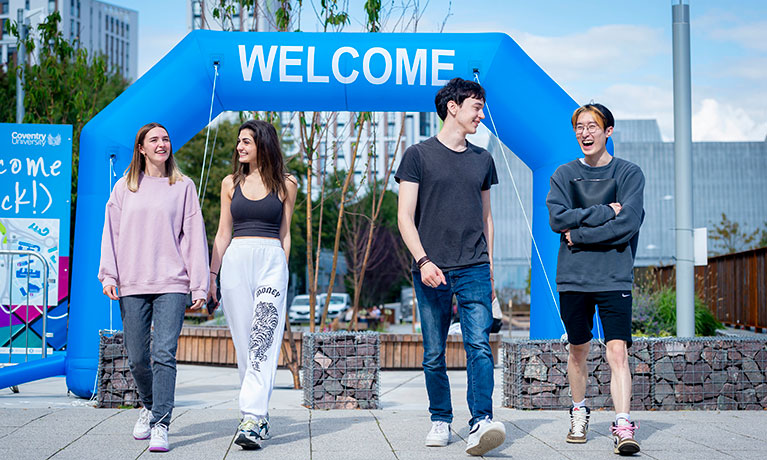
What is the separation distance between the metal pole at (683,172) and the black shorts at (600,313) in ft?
11.6

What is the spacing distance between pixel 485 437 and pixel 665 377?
2.87 m

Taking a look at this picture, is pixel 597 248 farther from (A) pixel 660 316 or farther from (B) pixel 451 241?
(A) pixel 660 316

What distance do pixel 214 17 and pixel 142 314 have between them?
6.75 metres

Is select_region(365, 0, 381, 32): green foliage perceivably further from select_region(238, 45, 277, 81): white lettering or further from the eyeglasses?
the eyeglasses

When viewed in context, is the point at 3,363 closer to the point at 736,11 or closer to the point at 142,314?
the point at 142,314

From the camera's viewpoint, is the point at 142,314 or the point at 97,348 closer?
the point at 142,314

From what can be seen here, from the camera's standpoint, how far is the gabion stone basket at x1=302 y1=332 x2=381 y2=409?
6398 mm

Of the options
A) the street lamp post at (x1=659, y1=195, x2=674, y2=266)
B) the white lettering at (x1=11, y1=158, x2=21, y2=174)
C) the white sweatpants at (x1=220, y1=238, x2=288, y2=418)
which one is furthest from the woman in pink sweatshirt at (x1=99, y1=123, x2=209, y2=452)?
the street lamp post at (x1=659, y1=195, x2=674, y2=266)

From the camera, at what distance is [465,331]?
4.36 meters

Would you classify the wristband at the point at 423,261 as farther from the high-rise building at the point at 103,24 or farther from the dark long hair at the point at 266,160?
the high-rise building at the point at 103,24

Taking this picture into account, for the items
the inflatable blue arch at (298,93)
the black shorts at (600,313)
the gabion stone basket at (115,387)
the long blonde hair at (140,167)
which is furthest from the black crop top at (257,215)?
the inflatable blue arch at (298,93)

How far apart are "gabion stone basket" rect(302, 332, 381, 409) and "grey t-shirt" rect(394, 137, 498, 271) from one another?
7.25ft

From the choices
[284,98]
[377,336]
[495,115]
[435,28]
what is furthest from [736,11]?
[377,336]

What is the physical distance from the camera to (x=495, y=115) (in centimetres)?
754
